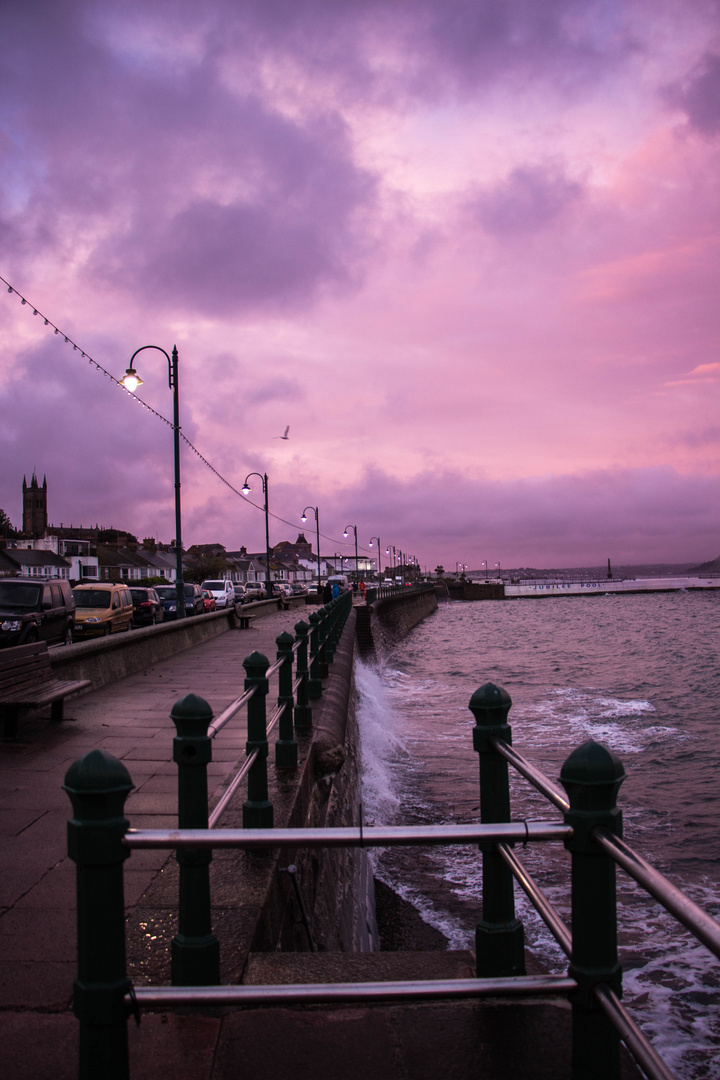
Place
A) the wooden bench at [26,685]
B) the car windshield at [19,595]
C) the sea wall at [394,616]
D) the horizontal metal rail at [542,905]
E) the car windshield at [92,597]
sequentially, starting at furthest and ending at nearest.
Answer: the sea wall at [394,616] → the car windshield at [92,597] → the car windshield at [19,595] → the wooden bench at [26,685] → the horizontal metal rail at [542,905]

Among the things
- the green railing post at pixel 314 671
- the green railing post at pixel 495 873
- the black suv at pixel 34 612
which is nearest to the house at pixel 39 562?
the black suv at pixel 34 612

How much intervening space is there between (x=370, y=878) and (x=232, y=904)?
510 centimetres

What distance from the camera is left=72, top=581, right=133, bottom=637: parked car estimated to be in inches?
791

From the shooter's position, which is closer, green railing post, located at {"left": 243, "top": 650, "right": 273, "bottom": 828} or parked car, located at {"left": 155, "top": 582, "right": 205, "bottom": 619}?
green railing post, located at {"left": 243, "top": 650, "right": 273, "bottom": 828}

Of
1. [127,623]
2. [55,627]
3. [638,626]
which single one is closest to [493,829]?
[55,627]

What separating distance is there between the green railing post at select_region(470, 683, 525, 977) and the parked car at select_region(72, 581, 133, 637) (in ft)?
60.2

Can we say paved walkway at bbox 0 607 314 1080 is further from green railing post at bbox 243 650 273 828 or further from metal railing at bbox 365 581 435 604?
metal railing at bbox 365 581 435 604

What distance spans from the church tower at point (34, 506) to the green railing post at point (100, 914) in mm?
134472

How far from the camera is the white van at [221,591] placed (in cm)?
4181

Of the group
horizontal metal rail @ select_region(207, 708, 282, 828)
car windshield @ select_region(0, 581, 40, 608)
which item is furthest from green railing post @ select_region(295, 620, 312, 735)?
car windshield @ select_region(0, 581, 40, 608)

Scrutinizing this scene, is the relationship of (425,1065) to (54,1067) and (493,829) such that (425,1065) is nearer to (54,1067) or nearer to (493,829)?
(493,829)

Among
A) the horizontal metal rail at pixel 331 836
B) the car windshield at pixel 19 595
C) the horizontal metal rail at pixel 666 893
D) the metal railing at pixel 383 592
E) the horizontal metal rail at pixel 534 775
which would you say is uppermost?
the car windshield at pixel 19 595

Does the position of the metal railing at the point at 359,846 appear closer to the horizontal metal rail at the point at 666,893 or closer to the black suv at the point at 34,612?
the horizontal metal rail at the point at 666,893

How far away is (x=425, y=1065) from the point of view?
2252mm
